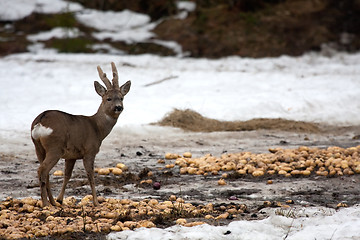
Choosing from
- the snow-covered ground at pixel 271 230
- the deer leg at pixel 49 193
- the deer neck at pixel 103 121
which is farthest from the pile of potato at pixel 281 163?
the deer leg at pixel 49 193

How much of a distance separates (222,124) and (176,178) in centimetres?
466

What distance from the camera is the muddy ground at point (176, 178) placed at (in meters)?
7.71

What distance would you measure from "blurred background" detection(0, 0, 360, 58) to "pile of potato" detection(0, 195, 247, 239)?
14.2 metres

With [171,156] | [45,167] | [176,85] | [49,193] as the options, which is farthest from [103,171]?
[176,85]

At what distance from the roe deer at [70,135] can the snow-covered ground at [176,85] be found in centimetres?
417

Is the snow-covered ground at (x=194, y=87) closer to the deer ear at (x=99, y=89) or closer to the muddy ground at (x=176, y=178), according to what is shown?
the muddy ground at (x=176, y=178)

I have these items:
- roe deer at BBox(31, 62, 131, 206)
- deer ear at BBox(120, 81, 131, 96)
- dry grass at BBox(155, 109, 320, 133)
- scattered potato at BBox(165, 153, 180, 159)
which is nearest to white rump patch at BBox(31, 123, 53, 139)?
roe deer at BBox(31, 62, 131, 206)

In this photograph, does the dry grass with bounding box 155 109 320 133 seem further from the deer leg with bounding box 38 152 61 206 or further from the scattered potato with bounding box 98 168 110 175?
the deer leg with bounding box 38 152 61 206

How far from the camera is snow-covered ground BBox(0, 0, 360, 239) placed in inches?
547

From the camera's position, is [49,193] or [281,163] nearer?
[49,193]

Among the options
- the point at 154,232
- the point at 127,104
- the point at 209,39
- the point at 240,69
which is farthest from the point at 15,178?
the point at 209,39

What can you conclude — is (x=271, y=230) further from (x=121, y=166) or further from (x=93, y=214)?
(x=121, y=166)

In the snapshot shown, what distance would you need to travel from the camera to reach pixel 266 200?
298 inches

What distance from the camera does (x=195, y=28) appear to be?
2200 cm
